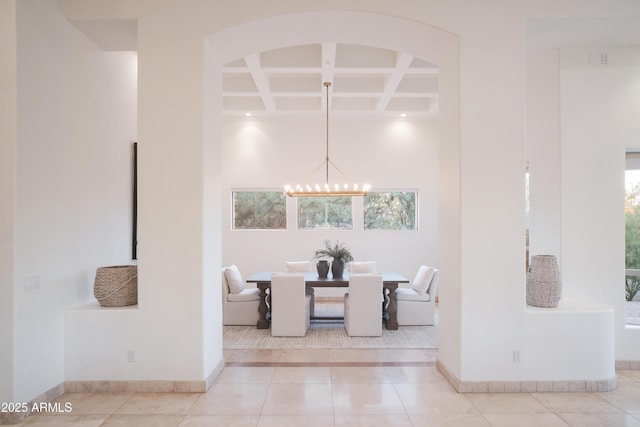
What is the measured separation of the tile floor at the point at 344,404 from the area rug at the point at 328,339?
94cm

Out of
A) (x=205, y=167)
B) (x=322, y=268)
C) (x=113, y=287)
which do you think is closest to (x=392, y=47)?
(x=205, y=167)

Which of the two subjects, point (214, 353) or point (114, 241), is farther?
point (114, 241)

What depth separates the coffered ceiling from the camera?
5625mm

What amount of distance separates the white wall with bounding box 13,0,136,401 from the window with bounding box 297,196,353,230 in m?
4.34

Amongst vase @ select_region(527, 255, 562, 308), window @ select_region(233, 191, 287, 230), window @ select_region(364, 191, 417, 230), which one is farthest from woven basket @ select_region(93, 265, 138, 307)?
window @ select_region(364, 191, 417, 230)

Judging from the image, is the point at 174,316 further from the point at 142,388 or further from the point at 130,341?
the point at 142,388

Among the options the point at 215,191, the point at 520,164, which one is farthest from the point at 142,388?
the point at 520,164

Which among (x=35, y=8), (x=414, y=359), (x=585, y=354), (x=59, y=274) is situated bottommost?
(x=414, y=359)

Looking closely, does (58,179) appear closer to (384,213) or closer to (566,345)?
(566,345)

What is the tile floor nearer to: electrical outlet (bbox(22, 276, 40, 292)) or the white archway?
the white archway

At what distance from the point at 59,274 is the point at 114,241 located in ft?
2.88

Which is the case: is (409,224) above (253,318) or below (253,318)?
above

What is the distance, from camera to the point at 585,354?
366 centimetres

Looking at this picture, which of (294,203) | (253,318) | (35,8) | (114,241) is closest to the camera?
(35,8)
